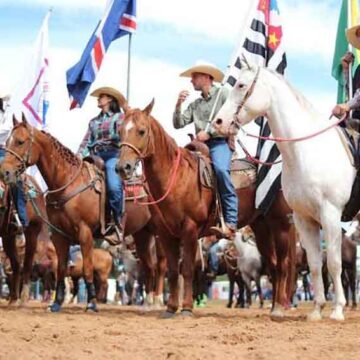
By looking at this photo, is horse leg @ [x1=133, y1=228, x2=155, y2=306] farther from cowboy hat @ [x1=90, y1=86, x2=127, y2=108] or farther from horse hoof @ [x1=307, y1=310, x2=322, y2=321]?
horse hoof @ [x1=307, y1=310, x2=322, y2=321]

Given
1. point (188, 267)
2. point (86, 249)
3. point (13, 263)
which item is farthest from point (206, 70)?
point (13, 263)

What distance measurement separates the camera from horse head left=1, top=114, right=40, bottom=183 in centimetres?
1143

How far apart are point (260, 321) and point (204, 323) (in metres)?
0.78

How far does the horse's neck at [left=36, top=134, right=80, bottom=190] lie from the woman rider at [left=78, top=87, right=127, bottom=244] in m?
0.67

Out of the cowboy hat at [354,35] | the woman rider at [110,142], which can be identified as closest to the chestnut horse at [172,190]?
the woman rider at [110,142]

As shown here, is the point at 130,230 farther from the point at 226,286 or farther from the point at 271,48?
the point at 226,286

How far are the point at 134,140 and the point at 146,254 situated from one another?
4694 millimetres

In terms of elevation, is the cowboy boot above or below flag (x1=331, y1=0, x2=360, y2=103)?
below

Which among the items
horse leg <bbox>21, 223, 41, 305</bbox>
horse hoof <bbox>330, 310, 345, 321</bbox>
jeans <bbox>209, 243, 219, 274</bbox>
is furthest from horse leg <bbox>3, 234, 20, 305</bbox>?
jeans <bbox>209, 243, 219, 274</bbox>

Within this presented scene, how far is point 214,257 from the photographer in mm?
25625

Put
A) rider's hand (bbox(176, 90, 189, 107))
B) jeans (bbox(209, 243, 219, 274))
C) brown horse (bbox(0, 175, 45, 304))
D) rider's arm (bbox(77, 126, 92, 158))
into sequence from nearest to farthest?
rider's hand (bbox(176, 90, 189, 107)), rider's arm (bbox(77, 126, 92, 158)), brown horse (bbox(0, 175, 45, 304)), jeans (bbox(209, 243, 219, 274))

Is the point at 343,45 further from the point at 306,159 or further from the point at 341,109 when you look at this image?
the point at 306,159

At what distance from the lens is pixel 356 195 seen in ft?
30.7

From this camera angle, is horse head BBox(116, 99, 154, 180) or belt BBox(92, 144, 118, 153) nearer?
horse head BBox(116, 99, 154, 180)
